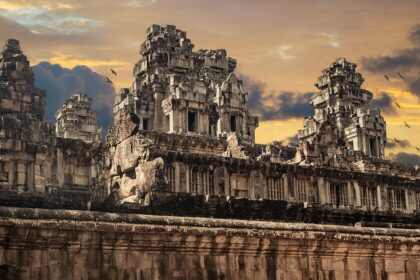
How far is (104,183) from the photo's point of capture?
22438mm

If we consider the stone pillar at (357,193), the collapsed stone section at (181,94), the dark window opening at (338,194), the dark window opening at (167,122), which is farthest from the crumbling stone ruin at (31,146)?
the stone pillar at (357,193)

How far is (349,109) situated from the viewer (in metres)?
77.1

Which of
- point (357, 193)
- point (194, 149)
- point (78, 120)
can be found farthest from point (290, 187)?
point (78, 120)

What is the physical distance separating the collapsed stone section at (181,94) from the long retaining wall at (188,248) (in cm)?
4888

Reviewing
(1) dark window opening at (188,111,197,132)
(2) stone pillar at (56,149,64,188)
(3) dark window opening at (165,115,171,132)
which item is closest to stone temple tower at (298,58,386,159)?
(1) dark window opening at (188,111,197,132)

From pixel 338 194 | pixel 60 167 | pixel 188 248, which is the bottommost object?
pixel 188 248

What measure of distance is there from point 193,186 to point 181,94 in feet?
80.3

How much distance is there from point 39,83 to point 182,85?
10145 centimetres

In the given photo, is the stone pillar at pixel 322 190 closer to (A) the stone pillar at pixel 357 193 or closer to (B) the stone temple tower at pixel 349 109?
(A) the stone pillar at pixel 357 193

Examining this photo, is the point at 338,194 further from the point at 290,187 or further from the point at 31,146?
the point at 31,146

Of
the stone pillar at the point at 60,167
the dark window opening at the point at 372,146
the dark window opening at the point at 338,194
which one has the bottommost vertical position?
the dark window opening at the point at 338,194

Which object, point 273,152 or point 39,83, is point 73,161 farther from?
point 39,83

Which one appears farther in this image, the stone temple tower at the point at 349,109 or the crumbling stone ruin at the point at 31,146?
the stone temple tower at the point at 349,109

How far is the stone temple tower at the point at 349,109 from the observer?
75062 millimetres
